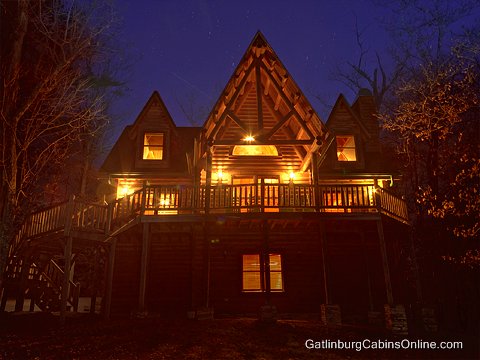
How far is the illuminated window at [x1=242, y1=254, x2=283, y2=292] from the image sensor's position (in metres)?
18.2

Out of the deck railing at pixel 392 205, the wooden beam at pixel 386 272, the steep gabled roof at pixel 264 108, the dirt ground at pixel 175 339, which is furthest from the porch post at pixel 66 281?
the deck railing at pixel 392 205

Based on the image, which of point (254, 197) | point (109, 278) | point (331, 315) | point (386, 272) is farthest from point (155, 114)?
point (386, 272)

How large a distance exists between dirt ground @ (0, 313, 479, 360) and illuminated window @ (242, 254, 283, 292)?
14.0 feet

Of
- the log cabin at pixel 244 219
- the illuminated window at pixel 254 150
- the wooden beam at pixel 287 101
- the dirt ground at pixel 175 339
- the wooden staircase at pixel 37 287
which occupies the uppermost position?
the wooden beam at pixel 287 101

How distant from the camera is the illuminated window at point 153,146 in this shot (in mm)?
20078

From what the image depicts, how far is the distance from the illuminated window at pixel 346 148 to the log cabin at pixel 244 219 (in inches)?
3.1

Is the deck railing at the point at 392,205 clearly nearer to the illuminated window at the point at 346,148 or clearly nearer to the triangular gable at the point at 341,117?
the illuminated window at the point at 346,148

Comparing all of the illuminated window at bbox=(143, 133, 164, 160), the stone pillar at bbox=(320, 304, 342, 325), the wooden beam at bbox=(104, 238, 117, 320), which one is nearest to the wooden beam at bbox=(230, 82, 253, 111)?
the illuminated window at bbox=(143, 133, 164, 160)

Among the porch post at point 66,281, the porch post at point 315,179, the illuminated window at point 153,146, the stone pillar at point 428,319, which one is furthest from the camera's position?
the illuminated window at point 153,146

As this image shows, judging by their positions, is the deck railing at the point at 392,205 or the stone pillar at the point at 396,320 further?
the deck railing at the point at 392,205

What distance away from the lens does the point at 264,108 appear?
20109 millimetres

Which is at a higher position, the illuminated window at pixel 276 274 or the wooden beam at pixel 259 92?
the wooden beam at pixel 259 92

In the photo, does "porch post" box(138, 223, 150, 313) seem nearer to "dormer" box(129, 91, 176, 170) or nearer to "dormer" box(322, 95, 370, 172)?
"dormer" box(129, 91, 176, 170)

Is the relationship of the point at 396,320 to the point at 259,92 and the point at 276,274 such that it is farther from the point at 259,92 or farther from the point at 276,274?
the point at 259,92
